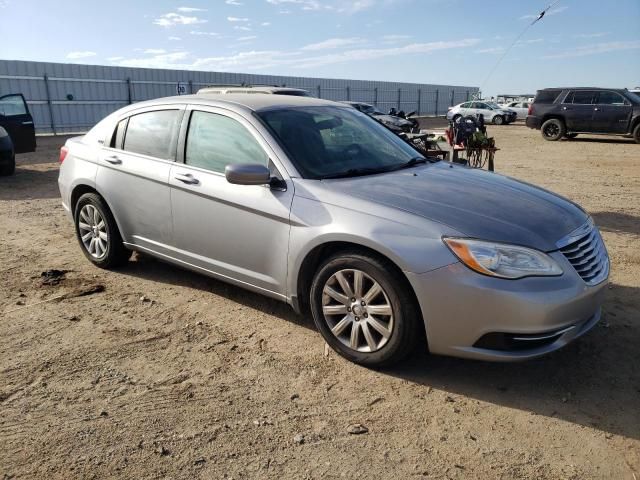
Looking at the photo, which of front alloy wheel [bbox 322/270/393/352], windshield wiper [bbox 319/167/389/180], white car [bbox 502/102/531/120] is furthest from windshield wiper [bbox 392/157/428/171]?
white car [bbox 502/102/531/120]

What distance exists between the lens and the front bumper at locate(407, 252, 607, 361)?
2.84 metres

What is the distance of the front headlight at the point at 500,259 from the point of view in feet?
9.45

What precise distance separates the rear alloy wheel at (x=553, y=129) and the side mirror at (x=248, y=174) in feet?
62.2

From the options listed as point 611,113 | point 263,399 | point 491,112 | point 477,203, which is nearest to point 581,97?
point 611,113

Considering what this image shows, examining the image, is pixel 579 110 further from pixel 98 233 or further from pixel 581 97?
pixel 98 233

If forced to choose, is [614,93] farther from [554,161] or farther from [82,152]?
[82,152]

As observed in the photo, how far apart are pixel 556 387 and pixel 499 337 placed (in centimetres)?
56

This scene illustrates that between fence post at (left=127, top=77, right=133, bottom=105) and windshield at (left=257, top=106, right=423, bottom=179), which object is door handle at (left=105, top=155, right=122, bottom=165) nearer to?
windshield at (left=257, top=106, right=423, bottom=179)

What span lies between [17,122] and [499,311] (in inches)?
476

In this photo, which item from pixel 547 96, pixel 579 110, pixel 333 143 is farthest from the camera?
pixel 547 96

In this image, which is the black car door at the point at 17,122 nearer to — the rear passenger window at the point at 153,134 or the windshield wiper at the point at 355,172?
the rear passenger window at the point at 153,134

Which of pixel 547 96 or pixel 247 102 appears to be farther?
pixel 547 96

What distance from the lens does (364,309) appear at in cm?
327

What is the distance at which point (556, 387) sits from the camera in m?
3.15
